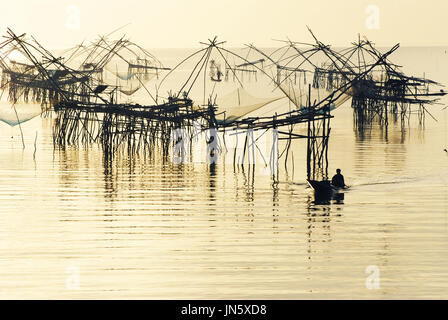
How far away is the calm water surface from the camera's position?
10.5 m

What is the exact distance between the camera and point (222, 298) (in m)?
9.90

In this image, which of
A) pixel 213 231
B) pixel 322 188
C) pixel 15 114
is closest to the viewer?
pixel 213 231

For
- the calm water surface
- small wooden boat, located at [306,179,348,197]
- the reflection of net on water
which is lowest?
the calm water surface

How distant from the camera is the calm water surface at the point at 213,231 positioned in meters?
10.5

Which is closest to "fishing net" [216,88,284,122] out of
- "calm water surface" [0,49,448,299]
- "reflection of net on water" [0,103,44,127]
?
"calm water surface" [0,49,448,299]

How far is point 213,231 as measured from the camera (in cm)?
1362

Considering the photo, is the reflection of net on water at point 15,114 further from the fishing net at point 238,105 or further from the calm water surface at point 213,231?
the fishing net at point 238,105

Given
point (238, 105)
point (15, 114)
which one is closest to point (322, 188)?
point (238, 105)

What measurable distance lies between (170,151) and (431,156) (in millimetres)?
6988

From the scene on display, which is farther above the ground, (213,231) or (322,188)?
(322,188)

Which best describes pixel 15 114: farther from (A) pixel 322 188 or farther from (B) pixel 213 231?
(B) pixel 213 231

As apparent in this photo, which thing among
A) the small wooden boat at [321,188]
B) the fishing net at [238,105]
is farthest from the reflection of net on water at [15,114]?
the small wooden boat at [321,188]

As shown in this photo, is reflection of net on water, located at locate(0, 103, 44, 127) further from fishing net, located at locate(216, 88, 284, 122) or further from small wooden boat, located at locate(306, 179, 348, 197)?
small wooden boat, located at locate(306, 179, 348, 197)
